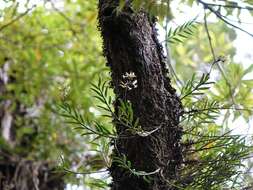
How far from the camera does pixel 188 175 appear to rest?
0.60 metres

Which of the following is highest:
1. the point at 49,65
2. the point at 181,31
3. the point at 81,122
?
the point at 49,65

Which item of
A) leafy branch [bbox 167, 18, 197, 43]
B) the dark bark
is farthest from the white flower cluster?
leafy branch [bbox 167, 18, 197, 43]

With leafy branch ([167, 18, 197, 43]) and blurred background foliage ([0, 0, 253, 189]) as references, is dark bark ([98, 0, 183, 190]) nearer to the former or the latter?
leafy branch ([167, 18, 197, 43])

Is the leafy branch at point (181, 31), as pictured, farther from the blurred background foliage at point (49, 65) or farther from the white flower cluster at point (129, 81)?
the blurred background foliage at point (49, 65)

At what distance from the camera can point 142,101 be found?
0.59 meters

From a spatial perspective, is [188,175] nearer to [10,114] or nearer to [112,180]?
[112,180]

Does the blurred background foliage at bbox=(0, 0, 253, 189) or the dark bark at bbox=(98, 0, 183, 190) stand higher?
the blurred background foliage at bbox=(0, 0, 253, 189)

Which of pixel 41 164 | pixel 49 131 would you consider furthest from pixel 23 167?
pixel 49 131

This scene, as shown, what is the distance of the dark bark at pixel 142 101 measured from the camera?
58 centimetres

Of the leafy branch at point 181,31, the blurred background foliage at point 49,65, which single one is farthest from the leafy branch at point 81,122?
the blurred background foliage at point 49,65

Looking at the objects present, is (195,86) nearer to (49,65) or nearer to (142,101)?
(142,101)

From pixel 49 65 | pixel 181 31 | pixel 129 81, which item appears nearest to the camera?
pixel 129 81

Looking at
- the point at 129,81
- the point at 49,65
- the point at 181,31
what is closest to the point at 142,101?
the point at 129,81

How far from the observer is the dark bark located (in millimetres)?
577
